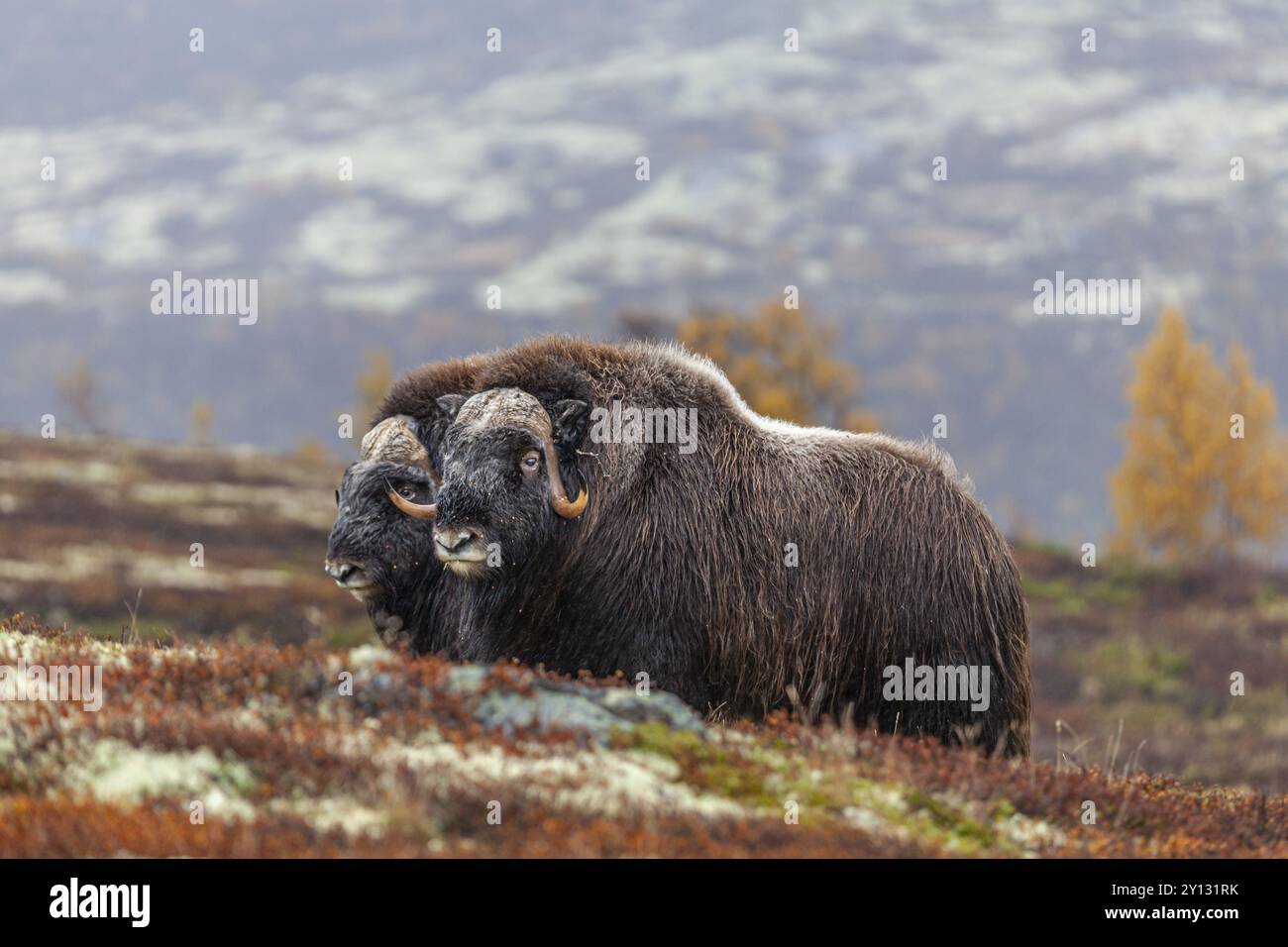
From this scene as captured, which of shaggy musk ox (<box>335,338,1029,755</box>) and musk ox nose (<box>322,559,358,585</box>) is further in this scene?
musk ox nose (<box>322,559,358,585</box>)

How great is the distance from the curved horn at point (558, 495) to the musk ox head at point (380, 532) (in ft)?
3.45

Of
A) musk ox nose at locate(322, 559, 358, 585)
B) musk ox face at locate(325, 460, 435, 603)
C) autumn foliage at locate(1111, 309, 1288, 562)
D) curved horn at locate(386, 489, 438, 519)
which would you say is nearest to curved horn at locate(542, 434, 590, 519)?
curved horn at locate(386, 489, 438, 519)

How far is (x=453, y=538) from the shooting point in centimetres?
834

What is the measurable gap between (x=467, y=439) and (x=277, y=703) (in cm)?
218

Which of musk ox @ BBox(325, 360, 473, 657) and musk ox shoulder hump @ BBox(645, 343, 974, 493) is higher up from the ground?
musk ox shoulder hump @ BBox(645, 343, 974, 493)

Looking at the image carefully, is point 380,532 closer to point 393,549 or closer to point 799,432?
point 393,549

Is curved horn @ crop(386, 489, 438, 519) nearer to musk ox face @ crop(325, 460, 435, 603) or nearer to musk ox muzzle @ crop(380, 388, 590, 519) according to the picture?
musk ox face @ crop(325, 460, 435, 603)

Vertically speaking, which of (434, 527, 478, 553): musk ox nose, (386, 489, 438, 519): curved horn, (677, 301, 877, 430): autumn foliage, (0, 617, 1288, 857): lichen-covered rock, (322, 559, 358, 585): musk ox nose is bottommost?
(0, 617, 1288, 857): lichen-covered rock

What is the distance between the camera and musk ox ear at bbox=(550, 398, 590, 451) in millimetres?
8945

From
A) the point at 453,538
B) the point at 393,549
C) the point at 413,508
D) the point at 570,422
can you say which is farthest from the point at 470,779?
the point at 393,549

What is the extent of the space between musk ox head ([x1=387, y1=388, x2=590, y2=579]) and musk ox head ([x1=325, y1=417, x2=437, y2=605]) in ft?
1.95

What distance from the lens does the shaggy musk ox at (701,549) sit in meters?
8.66

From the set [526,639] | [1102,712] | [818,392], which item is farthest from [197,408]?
[526,639]
